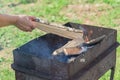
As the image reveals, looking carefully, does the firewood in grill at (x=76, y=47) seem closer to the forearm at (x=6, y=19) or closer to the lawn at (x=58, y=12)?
the forearm at (x=6, y=19)

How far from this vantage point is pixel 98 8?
24.5 feet

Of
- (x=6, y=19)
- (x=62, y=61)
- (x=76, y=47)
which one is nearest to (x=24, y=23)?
(x=6, y=19)

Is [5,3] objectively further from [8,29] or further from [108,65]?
[108,65]

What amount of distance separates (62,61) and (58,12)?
429cm

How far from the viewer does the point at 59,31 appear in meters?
3.75

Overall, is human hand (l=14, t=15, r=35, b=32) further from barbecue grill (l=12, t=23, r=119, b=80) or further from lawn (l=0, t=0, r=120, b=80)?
lawn (l=0, t=0, r=120, b=80)

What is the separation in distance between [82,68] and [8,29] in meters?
3.59

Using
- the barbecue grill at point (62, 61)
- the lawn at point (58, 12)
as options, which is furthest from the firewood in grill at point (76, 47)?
the lawn at point (58, 12)

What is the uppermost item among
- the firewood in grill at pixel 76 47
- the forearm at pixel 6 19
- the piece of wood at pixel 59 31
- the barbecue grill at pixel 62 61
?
the forearm at pixel 6 19

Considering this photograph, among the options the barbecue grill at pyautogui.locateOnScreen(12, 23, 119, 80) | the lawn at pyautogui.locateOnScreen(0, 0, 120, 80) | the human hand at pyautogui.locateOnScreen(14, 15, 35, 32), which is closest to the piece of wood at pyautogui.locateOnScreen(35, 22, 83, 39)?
the human hand at pyautogui.locateOnScreen(14, 15, 35, 32)

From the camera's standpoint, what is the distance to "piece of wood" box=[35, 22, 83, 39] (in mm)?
3732

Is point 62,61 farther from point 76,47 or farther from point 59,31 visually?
point 59,31

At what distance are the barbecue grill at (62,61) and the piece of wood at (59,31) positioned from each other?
0.28 metres

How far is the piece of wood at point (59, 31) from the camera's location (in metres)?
3.73
